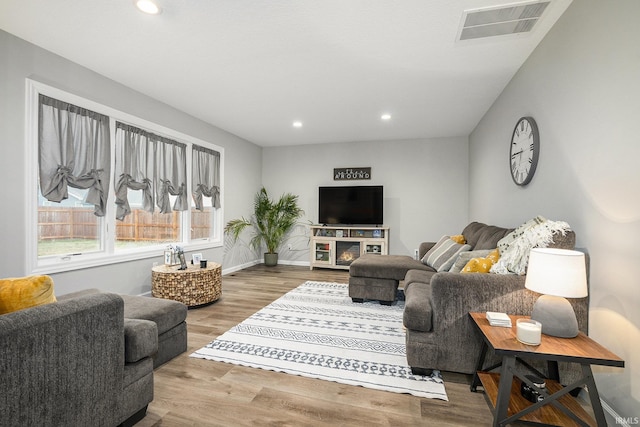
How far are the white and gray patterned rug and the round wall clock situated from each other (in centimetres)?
184

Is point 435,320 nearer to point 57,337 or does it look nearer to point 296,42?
point 57,337

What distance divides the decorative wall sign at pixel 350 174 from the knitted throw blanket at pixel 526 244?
13.1ft

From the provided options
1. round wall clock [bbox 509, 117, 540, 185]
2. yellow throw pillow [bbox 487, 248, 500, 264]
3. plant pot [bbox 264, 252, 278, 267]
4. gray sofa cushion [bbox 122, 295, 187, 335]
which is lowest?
plant pot [bbox 264, 252, 278, 267]

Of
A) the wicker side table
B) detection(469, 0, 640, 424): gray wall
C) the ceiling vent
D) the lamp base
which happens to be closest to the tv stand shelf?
the wicker side table

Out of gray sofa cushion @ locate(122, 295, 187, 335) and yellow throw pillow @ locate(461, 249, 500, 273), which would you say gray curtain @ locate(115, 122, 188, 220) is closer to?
gray sofa cushion @ locate(122, 295, 187, 335)

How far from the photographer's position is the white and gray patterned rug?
2008mm

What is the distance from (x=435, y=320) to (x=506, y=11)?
7.12ft

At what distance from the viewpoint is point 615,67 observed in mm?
1607

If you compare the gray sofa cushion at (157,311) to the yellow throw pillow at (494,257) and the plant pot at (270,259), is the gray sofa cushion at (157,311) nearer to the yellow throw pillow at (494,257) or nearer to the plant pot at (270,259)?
the yellow throw pillow at (494,257)

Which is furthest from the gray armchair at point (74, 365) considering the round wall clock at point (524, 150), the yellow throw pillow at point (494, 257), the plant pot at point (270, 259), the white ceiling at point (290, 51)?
the plant pot at point (270, 259)

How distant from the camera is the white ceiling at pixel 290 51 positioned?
2.12m

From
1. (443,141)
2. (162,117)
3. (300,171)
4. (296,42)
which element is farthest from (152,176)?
(443,141)

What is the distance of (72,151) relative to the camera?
9.48 feet

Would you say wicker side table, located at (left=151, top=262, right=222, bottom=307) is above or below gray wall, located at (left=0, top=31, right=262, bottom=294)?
below
